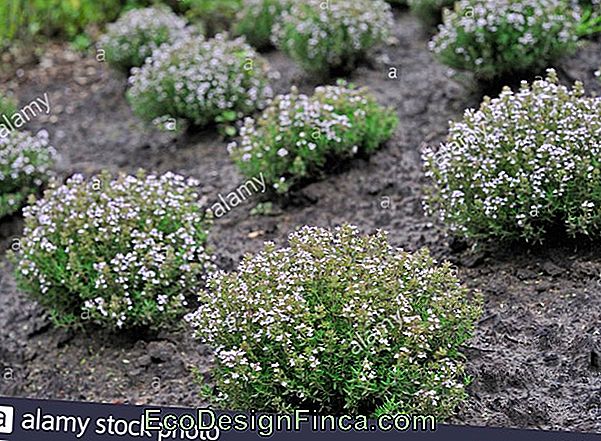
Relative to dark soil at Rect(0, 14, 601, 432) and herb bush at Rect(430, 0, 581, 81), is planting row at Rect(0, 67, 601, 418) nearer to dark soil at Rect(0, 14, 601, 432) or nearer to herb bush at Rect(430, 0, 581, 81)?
dark soil at Rect(0, 14, 601, 432)

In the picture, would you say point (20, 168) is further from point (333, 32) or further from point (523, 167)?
point (523, 167)

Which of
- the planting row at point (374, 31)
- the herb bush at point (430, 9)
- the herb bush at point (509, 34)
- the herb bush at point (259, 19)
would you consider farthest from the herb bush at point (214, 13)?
the herb bush at point (509, 34)

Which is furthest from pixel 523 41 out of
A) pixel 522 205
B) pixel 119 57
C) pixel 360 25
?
pixel 119 57

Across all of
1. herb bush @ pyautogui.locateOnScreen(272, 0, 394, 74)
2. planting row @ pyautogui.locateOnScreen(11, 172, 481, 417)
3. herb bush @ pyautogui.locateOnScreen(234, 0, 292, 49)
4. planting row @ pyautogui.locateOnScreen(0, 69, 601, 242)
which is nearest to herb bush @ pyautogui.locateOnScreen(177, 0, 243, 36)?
herb bush @ pyautogui.locateOnScreen(234, 0, 292, 49)

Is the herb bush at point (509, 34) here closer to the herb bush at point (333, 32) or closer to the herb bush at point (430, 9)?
the herb bush at point (333, 32)

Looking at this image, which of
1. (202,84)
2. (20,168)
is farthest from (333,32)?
(20,168)

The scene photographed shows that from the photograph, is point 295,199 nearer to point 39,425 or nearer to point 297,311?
point 297,311
